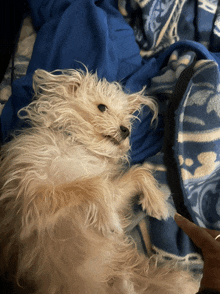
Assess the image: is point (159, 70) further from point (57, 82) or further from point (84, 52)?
point (57, 82)

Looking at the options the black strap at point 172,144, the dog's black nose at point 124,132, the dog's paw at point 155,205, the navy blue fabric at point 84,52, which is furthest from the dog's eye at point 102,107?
the dog's paw at point 155,205

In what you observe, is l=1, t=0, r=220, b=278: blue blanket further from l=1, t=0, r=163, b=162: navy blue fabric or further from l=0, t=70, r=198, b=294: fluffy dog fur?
l=0, t=70, r=198, b=294: fluffy dog fur

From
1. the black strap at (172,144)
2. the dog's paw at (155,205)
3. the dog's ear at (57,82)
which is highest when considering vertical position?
the dog's ear at (57,82)

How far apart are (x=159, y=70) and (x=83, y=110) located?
74 cm

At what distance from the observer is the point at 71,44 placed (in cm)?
134

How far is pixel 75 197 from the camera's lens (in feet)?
3.04

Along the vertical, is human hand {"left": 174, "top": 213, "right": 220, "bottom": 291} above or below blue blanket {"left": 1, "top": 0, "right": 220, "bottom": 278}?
below

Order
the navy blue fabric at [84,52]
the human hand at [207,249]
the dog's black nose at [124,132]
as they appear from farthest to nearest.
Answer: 1. the navy blue fabric at [84,52]
2. the dog's black nose at [124,132]
3. the human hand at [207,249]

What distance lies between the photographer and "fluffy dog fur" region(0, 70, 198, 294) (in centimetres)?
90

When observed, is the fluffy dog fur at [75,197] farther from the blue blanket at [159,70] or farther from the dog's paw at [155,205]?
the blue blanket at [159,70]

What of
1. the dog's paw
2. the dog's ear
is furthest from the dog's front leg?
the dog's ear

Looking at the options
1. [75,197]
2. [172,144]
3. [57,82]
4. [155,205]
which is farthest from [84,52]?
[155,205]

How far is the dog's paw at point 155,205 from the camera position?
1.17 meters

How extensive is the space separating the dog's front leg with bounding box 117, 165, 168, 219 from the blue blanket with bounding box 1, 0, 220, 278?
0.25 feet
